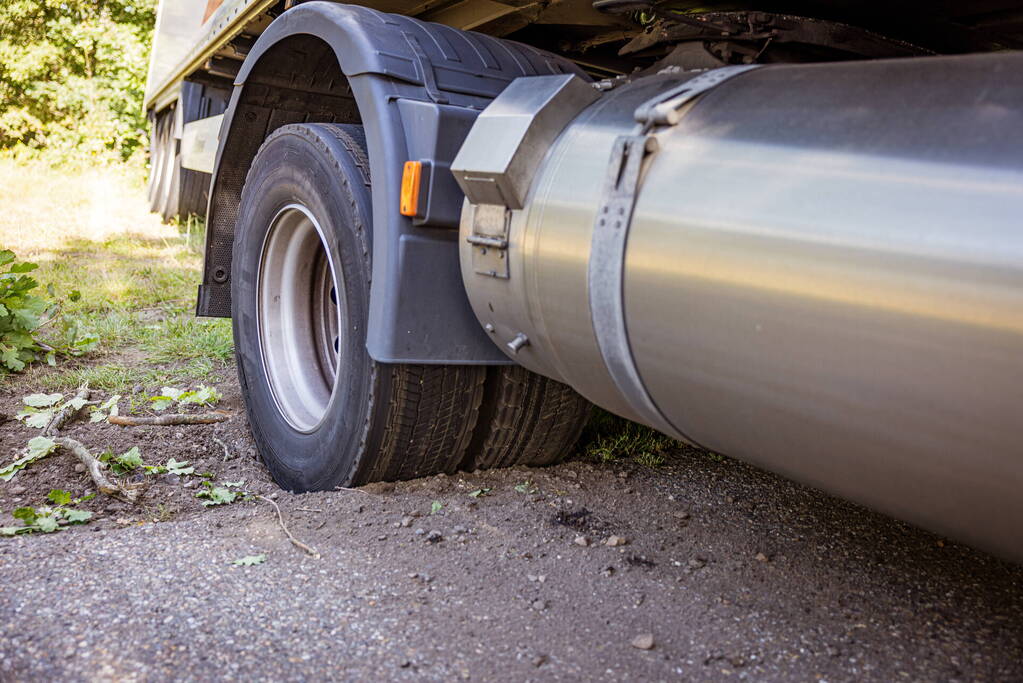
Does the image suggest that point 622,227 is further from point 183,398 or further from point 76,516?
point 183,398

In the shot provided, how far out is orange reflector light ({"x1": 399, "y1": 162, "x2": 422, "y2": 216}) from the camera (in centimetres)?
201

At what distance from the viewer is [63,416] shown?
346cm

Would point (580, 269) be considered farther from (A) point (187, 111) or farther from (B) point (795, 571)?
(A) point (187, 111)

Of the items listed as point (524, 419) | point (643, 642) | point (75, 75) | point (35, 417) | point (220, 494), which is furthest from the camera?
point (75, 75)

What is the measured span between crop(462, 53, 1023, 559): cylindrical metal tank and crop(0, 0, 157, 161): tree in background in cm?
1717

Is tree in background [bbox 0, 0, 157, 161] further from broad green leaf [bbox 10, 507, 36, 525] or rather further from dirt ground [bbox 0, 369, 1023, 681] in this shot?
dirt ground [bbox 0, 369, 1023, 681]

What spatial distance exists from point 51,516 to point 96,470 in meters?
0.40

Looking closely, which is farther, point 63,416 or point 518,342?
point 63,416

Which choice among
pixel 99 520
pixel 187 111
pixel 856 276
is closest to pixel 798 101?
pixel 856 276

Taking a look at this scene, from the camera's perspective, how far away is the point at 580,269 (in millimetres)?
1674

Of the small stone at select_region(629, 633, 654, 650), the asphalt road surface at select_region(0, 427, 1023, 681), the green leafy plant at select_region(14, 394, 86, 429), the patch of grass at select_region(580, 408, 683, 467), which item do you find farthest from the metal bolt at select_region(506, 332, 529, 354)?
the green leafy plant at select_region(14, 394, 86, 429)

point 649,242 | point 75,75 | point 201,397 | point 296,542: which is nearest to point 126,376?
point 201,397

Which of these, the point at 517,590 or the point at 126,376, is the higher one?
the point at 517,590

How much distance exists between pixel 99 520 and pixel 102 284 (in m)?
4.03
